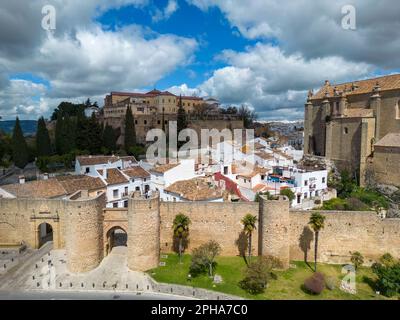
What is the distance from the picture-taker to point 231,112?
64.2 m

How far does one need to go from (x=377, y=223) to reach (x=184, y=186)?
44.0ft

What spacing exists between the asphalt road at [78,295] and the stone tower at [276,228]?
17.9 ft

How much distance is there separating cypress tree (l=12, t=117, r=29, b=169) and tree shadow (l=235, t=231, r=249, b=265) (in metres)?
32.3

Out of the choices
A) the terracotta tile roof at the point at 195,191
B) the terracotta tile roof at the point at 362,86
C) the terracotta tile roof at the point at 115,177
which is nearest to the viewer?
the terracotta tile roof at the point at 195,191

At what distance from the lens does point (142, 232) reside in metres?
15.1

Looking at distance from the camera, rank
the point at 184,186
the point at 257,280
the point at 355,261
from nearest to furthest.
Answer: the point at 257,280 → the point at 355,261 → the point at 184,186

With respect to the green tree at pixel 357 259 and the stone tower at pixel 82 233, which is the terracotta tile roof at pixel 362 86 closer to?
the green tree at pixel 357 259

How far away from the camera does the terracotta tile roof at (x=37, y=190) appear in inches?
790

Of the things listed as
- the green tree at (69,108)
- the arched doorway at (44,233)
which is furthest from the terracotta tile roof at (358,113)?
the green tree at (69,108)

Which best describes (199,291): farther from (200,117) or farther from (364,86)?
(200,117)

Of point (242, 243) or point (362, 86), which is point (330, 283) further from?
point (362, 86)

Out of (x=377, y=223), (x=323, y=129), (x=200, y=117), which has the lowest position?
(x=377, y=223)

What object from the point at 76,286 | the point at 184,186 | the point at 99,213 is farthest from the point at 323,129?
the point at 76,286

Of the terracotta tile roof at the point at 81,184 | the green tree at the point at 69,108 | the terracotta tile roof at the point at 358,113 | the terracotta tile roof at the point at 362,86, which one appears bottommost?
the terracotta tile roof at the point at 81,184
